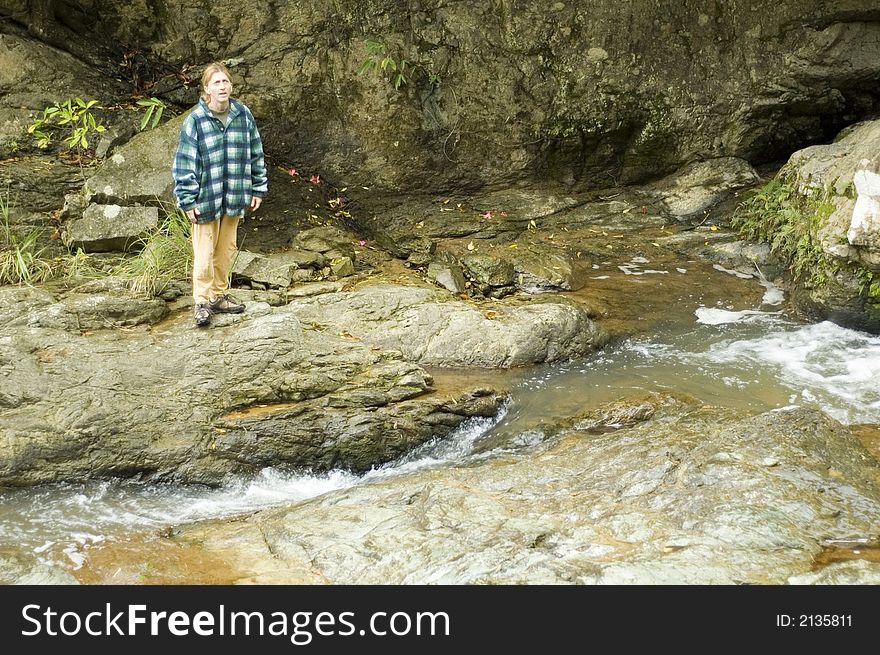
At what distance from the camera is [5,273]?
7.25 m

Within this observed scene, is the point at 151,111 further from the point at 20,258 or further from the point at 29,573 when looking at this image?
the point at 29,573

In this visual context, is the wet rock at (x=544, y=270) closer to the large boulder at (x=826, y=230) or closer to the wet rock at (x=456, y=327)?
the wet rock at (x=456, y=327)

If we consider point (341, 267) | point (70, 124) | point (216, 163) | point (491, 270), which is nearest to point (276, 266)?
point (341, 267)

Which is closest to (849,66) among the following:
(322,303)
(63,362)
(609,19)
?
(609,19)

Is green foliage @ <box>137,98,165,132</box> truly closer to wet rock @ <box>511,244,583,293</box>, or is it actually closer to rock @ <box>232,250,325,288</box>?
rock @ <box>232,250,325,288</box>

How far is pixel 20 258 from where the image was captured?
7.23 m

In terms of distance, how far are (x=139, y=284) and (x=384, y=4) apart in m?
4.79

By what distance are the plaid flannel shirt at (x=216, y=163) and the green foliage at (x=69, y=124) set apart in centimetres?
276

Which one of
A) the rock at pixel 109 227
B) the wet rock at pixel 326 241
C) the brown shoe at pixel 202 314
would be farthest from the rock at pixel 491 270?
the rock at pixel 109 227

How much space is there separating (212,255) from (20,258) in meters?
1.89

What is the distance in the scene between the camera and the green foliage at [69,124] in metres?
8.52

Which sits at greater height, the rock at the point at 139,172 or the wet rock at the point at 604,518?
the rock at the point at 139,172

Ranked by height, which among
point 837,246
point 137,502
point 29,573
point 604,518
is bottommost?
point 137,502

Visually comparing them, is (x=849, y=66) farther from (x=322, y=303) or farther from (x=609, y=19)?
(x=322, y=303)
